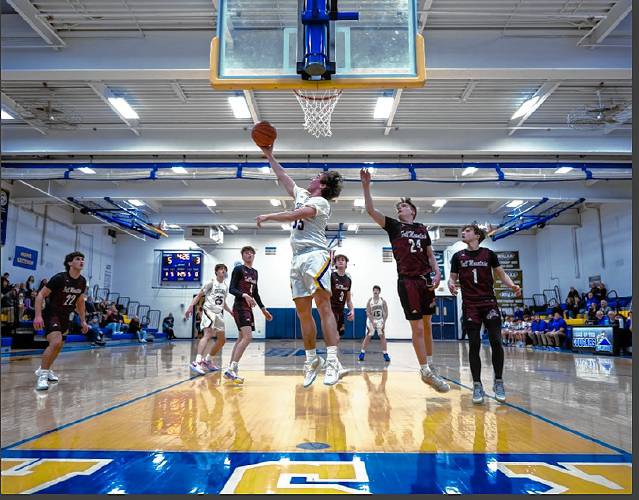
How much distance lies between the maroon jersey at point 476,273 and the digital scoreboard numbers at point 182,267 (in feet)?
79.4

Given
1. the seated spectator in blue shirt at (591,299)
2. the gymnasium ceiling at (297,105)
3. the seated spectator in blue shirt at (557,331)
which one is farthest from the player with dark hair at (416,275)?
the seated spectator in blue shirt at (591,299)

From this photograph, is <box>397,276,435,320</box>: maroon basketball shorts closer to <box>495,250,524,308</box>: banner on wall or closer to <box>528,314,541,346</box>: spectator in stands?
<box>528,314,541,346</box>: spectator in stands

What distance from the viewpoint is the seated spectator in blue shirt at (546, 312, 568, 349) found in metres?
17.8

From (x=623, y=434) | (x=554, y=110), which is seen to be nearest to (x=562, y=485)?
(x=623, y=434)

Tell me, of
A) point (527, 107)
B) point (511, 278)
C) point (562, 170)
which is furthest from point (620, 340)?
point (511, 278)

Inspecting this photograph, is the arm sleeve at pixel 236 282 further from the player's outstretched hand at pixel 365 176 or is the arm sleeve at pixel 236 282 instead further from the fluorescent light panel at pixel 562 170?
the fluorescent light panel at pixel 562 170

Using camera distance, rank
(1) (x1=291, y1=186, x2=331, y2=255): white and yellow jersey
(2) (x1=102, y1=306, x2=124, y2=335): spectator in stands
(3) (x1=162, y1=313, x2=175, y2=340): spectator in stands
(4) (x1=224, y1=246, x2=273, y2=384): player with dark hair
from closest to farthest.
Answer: (1) (x1=291, y1=186, x2=331, y2=255): white and yellow jersey
(4) (x1=224, y1=246, x2=273, y2=384): player with dark hair
(2) (x1=102, y1=306, x2=124, y2=335): spectator in stands
(3) (x1=162, y1=313, x2=175, y2=340): spectator in stands

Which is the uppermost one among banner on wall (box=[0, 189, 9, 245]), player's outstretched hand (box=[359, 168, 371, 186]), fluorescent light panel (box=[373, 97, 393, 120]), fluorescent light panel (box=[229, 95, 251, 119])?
fluorescent light panel (box=[229, 95, 251, 119])

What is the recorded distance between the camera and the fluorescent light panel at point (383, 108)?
444 inches

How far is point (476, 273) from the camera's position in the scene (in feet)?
17.1

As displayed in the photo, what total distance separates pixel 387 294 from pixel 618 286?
11.6 metres

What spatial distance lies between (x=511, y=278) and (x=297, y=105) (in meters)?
19.2

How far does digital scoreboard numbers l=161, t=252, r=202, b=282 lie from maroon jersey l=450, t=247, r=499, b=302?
952 inches

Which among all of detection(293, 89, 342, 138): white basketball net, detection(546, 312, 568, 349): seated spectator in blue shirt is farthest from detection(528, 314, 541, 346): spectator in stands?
detection(293, 89, 342, 138): white basketball net
